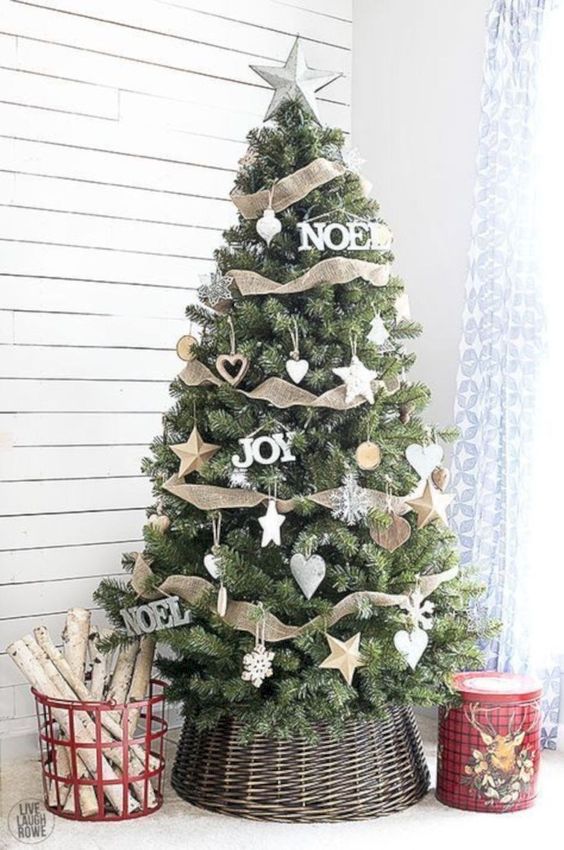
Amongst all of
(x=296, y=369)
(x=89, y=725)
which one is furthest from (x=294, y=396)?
(x=89, y=725)

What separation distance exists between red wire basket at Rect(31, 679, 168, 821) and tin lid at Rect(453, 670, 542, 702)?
2.18 ft

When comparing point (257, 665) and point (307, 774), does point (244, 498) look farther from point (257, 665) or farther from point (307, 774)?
point (307, 774)

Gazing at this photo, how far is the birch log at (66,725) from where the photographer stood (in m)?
2.49

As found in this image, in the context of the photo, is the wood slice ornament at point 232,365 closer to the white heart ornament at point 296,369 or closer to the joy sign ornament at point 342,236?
the white heart ornament at point 296,369

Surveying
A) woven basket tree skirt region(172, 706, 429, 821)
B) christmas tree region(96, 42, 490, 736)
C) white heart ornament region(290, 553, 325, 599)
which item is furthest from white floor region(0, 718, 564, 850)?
white heart ornament region(290, 553, 325, 599)

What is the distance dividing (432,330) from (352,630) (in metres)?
1.16

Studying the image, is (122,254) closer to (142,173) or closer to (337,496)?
(142,173)

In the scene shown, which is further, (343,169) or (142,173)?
(142,173)

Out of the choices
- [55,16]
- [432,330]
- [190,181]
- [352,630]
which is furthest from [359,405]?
[55,16]

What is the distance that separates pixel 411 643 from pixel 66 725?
766mm

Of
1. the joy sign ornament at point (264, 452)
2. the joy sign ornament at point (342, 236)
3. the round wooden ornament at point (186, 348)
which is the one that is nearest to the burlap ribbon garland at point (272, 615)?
the joy sign ornament at point (264, 452)

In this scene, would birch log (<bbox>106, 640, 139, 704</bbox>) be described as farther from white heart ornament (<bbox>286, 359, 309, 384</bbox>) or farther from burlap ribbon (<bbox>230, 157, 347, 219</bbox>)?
burlap ribbon (<bbox>230, 157, 347, 219</bbox>)

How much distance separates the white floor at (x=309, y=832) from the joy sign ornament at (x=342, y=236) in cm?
120

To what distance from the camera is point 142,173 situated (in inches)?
125
